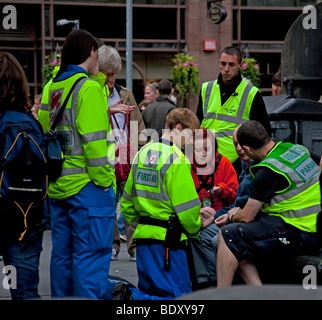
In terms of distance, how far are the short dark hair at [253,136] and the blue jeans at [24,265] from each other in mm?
1703

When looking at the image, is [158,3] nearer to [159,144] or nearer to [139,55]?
[139,55]

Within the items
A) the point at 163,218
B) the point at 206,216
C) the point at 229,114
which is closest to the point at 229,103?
the point at 229,114

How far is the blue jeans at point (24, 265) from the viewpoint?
4324 millimetres

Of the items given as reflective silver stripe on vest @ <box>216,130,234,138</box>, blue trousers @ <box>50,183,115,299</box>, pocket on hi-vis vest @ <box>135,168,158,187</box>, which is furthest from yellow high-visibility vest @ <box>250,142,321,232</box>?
reflective silver stripe on vest @ <box>216,130,234,138</box>

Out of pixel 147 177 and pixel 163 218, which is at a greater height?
pixel 147 177

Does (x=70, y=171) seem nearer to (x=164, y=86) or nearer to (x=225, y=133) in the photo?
(x=225, y=133)

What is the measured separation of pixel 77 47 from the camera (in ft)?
16.6

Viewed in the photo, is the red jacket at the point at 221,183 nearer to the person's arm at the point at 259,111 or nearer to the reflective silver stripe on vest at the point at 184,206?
the person's arm at the point at 259,111

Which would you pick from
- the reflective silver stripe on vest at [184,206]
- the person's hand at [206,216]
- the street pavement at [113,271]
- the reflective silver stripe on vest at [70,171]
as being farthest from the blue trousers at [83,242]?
the street pavement at [113,271]

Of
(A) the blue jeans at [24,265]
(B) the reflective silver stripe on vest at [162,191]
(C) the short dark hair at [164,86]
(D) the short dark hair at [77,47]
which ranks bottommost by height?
(A) the blue jeans at [24,265]

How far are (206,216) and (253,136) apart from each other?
2.60 ft

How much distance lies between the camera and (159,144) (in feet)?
17.4

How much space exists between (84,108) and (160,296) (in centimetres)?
145

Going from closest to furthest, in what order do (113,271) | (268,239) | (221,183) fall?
(268,239) < (221,183) < (113,271)
